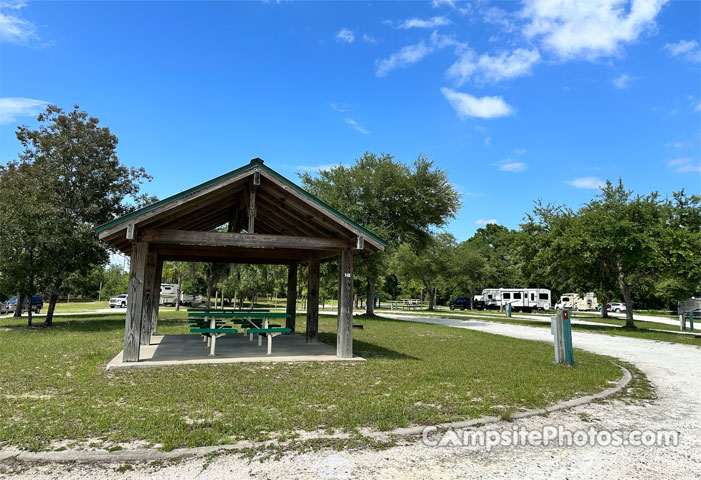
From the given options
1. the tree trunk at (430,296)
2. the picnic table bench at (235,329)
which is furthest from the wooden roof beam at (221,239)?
the tree trunk at (430,296)

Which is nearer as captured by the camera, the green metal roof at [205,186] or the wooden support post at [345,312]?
the green metal roof at [205,186]

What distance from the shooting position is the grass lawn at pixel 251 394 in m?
4.77

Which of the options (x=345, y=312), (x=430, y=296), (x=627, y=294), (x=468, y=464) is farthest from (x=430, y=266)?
(x=468, y=464)

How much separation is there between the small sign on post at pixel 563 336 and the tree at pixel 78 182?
1693 cm

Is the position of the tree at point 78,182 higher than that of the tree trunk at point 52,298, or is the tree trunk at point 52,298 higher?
the tree at point 78,182

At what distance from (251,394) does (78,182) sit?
16.6 metres

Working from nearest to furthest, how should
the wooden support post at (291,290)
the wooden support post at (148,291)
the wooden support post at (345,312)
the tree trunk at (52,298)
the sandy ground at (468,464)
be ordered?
1. the sandy ground at (468,464)
2. the wooden support post at (345,312)
3. the wooden support post at (148,291)
4. the wooden support post at (291,290)
5. the tree trunk at (52,298)

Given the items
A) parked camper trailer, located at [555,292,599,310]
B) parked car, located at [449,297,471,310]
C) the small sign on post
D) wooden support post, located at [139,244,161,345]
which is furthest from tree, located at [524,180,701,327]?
parked camper trailer, located at [555,292,599,310]

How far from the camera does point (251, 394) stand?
6.38 meters

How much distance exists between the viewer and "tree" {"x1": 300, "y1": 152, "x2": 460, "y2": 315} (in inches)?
1098

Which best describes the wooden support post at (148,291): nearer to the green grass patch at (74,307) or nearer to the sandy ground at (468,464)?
the sandy ground at (468,464)

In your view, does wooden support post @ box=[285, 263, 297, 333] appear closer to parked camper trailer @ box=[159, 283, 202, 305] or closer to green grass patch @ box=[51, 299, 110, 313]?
green grass patch @ box=[51, 299, 110, 313]

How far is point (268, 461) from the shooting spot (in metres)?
4.03

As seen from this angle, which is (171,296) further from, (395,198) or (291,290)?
(291,290)
